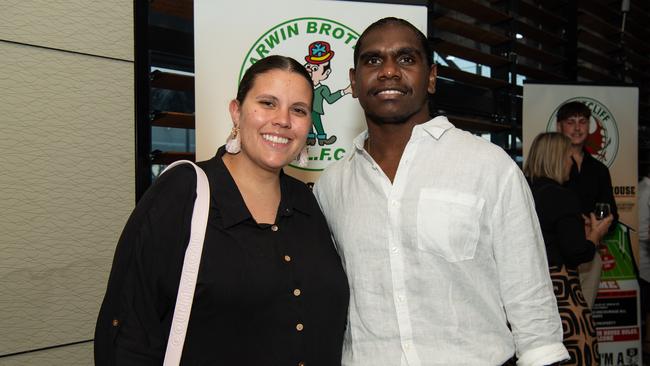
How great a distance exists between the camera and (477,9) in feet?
13.1

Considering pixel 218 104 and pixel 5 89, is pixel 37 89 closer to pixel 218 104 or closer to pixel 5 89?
pixel 5 89

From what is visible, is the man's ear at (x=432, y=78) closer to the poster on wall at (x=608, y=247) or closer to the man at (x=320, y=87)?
the man at (x=320, y=87)

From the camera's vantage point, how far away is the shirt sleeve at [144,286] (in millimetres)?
1238

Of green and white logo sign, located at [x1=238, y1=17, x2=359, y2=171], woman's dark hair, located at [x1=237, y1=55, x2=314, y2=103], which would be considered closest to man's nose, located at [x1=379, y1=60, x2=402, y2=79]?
woman's dark hair, located at [x1=237, y1=55, x2=314, y2=103]

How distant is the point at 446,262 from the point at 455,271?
0.11 ft

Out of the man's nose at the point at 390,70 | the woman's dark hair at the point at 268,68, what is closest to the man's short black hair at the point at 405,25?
the man's nose at the point at 390,70

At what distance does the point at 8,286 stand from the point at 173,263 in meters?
0.84

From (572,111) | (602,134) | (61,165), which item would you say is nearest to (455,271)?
(61,165)

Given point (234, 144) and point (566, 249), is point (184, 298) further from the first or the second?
point (566, 249)

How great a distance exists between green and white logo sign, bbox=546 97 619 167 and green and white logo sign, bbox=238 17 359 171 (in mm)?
2638

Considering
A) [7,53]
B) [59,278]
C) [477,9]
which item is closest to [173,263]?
[59,278]

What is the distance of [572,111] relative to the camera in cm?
360

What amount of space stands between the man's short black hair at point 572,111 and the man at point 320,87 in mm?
2067

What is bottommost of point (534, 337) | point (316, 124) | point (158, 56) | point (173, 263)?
point (534, 337)
